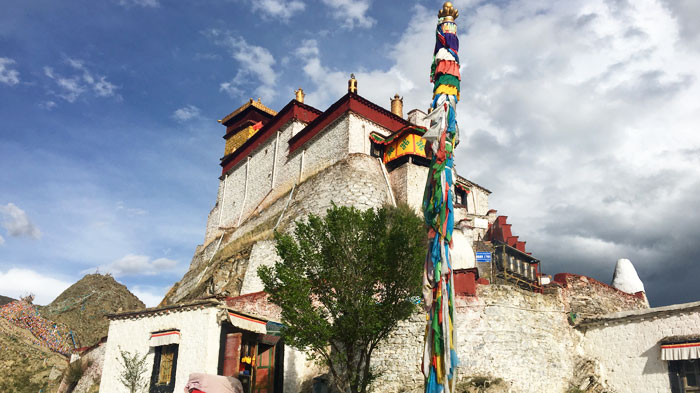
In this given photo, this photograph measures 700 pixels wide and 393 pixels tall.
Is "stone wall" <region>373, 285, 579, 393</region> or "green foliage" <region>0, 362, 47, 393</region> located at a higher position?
"stone wall" <region>373, 285, 579, 393</region>

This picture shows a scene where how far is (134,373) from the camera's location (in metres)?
17.9

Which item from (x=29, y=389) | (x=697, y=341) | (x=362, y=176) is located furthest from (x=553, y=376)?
(x=29, y=389)

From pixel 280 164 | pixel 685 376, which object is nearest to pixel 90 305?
pixel 280 164

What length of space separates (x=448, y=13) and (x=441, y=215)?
6782 millimetres

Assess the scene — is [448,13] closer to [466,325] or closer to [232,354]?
[466,325]

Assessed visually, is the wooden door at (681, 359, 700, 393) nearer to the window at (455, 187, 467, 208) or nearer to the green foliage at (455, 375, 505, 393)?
the green foliage at (455, 375, 505, 393)

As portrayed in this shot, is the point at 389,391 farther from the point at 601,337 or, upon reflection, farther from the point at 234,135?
the point at 234,135

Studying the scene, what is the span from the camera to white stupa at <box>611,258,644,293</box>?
27641 mm

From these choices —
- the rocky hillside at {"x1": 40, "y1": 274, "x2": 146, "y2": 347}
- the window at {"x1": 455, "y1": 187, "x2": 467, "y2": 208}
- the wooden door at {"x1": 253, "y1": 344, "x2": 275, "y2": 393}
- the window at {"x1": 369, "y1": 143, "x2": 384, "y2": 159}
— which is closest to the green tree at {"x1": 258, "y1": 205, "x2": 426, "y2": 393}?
the wooden door at {"x1": 253, "y1": 344, "x2": 275, "y2": 393}

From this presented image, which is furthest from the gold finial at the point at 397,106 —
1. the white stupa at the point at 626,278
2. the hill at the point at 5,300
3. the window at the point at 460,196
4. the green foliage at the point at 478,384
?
the hill at the point at 5,300

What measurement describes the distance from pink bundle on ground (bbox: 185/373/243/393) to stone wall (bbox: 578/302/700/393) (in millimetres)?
13876

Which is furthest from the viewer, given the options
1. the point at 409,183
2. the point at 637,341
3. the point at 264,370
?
the point at 409,183

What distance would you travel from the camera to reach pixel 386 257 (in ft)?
53.0

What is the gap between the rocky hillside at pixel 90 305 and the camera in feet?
122
